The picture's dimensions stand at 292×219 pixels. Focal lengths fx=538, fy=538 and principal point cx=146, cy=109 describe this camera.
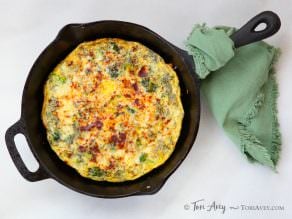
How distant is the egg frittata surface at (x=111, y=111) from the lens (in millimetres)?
1281

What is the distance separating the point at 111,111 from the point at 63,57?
0.60 ft

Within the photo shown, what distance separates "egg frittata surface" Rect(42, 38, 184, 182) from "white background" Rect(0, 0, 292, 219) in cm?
12

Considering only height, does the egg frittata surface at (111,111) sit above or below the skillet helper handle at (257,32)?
below

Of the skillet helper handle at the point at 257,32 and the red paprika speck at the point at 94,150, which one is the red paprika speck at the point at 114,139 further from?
the skillet helper handle at the point at 257,32

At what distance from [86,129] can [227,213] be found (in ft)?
1.41

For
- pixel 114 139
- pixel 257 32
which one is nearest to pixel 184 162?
pixel 114 139

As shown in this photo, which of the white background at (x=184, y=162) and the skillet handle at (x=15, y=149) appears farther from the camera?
the white background at (x=184, y=162)

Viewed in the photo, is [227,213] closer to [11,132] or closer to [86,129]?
[86,129]

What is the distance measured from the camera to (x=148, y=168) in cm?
131

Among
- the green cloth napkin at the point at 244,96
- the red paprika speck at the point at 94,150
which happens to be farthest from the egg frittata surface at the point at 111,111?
the green cloth napkin at the point at 244,96

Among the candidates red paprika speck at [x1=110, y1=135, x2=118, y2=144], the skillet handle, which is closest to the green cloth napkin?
red paprika speck at [x1=110, y1=135, x2=118, y2=144]

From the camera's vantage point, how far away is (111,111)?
1284mm

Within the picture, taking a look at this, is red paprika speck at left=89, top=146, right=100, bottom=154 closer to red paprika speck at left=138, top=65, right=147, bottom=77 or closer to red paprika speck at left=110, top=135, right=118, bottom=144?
red paprika speck at left=110, top=135, right=118, bottom=144

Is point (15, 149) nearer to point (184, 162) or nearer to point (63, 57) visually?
point (63, 57)
